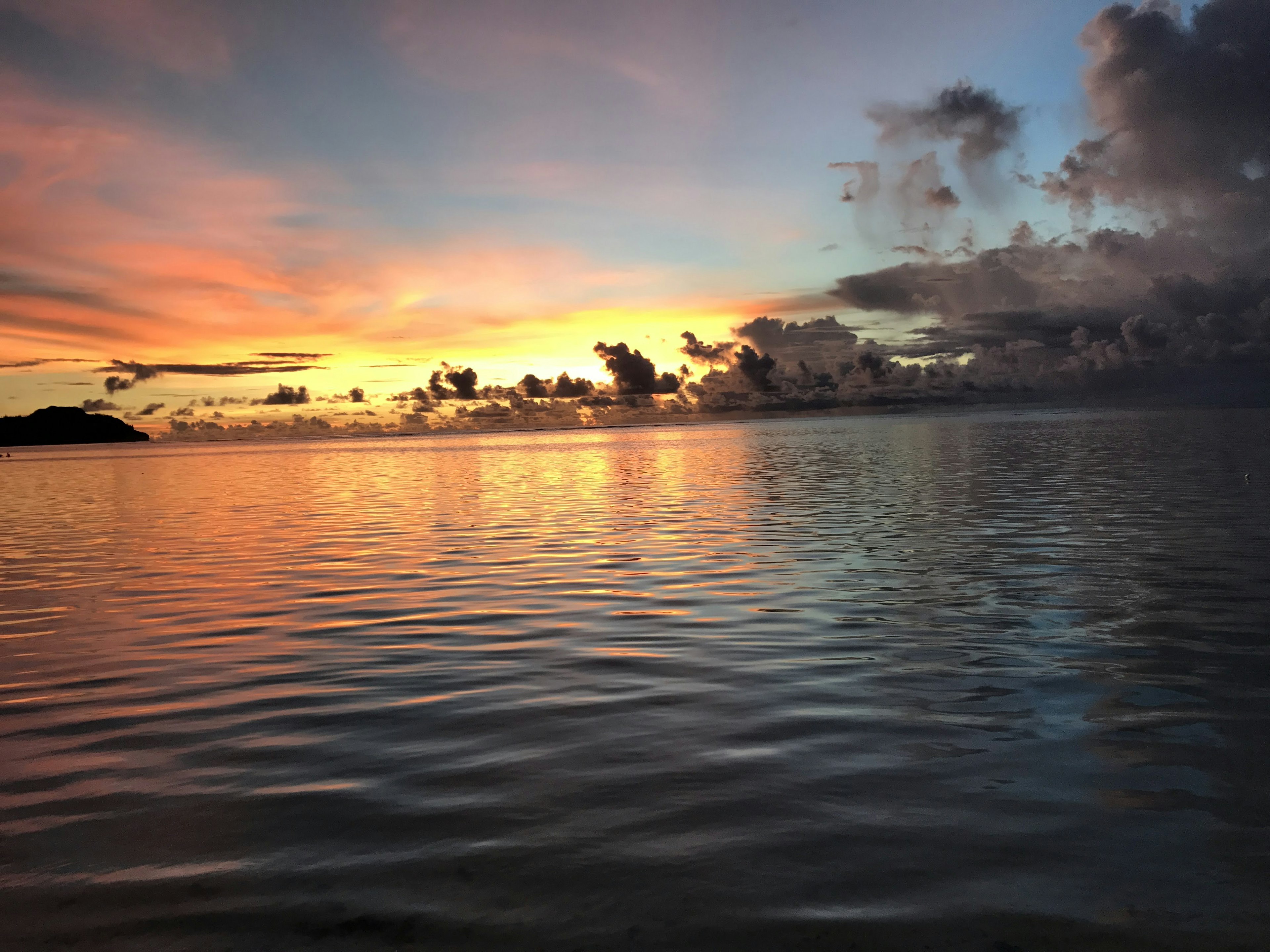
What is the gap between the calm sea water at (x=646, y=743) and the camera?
5.87 m

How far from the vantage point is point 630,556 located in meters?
23.5

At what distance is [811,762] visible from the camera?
27.2ft

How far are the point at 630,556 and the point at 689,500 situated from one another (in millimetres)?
17957

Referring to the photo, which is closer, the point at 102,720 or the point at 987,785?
the point at 987,785

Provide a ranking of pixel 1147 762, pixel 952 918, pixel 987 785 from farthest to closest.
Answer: pixel 1147 762 → pixel 987 785 → pixel 952 918

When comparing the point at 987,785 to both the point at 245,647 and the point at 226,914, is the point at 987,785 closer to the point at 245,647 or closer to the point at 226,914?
the point at 226,914

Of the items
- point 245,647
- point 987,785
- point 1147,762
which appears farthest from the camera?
point 245,647

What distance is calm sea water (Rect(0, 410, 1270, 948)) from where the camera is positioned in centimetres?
587

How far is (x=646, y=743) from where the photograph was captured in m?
9.05

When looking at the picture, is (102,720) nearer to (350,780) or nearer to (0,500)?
(350,780)

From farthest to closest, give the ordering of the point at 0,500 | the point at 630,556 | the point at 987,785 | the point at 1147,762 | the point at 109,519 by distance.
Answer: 1. the point at 0,500
2. the point at 109,519
3. the point at 630,556
4. the point at 1147,762
5. the point at 987,785

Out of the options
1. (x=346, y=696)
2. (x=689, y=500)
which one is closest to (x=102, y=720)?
(x=346, y=696)

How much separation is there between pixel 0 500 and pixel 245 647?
51290mm

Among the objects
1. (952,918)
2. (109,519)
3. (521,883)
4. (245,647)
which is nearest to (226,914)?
(521,883)
